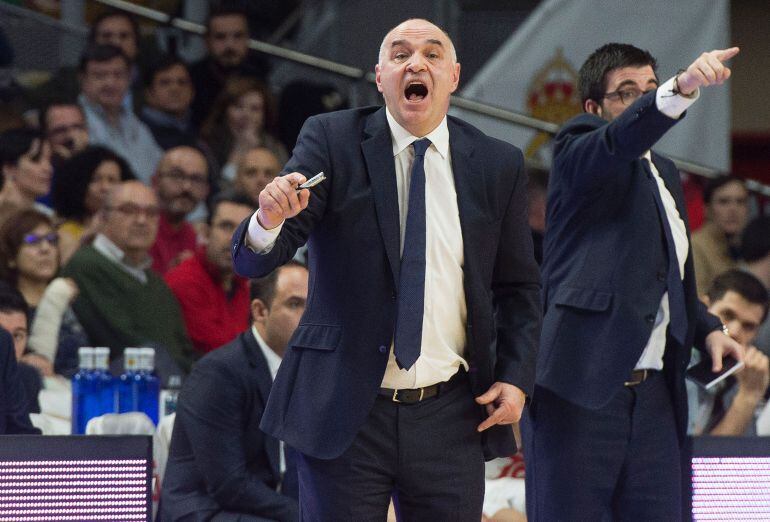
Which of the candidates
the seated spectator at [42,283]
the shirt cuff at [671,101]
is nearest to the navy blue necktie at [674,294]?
the shirt cuff at [671,101]

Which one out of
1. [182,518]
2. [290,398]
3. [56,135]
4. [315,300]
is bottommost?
[182,518]

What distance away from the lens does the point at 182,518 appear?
4.52m

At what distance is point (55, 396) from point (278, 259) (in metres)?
2.87

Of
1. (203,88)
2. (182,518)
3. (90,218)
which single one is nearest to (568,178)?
(182,518)

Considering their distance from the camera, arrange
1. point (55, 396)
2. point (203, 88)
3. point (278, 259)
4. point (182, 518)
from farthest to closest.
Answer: point (203, 88)
point (55, 396)
point (182, 518)
point (278, 259)

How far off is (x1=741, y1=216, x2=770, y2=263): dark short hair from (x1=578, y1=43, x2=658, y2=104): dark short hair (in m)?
4.03

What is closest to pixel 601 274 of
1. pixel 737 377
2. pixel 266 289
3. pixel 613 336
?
pixel 613 336

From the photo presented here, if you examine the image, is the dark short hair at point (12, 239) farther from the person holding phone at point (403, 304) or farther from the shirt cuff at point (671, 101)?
the shirt cuff at point (671, 101)

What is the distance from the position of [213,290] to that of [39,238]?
0.91 metres

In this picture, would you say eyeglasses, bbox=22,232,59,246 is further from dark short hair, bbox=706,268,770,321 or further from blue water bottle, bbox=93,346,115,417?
dark short hair, bbox=706,268,770,321

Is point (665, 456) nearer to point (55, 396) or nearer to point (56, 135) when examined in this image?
point (55, 396)

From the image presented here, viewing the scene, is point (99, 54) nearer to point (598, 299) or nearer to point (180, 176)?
point (180, 176)

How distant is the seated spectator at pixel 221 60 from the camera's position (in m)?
7.62

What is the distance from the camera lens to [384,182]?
9.63ft
